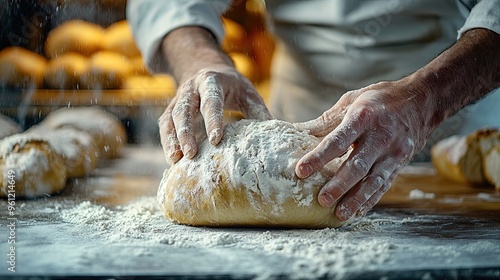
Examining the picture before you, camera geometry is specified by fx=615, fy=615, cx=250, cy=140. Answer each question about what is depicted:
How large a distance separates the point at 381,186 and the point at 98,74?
2.16m

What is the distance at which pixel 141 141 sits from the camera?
9.93ft

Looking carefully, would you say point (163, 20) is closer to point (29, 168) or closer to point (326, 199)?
point (29, 168)

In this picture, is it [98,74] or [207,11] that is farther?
[98,74]

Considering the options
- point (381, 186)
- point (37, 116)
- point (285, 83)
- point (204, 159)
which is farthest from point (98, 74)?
point (381, 186)

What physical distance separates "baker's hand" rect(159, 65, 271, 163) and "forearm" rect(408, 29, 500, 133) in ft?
1.30

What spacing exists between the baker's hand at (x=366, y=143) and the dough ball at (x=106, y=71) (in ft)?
6.56

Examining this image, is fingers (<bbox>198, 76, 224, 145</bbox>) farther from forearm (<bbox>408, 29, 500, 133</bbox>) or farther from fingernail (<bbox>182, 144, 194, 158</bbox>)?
forearm (<bbox>408, 29, 500, 133</bbox>)

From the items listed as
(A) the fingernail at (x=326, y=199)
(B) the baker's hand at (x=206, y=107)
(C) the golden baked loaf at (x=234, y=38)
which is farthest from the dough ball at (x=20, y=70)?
(A) the fingernail at (x=326, y=199)

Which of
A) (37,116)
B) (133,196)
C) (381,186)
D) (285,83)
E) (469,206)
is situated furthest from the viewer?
(37,116)

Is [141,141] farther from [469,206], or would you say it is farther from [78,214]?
[469,206]

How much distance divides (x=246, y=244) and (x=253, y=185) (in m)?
0.15

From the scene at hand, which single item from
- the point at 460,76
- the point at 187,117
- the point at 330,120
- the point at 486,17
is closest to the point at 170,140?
the point at 187,117

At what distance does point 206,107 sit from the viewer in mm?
1357

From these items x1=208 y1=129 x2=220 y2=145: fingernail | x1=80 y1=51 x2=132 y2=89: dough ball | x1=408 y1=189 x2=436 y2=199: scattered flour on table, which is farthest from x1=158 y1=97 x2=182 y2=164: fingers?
x1=80 y1=51 x2=132 y2=89: dough ball
